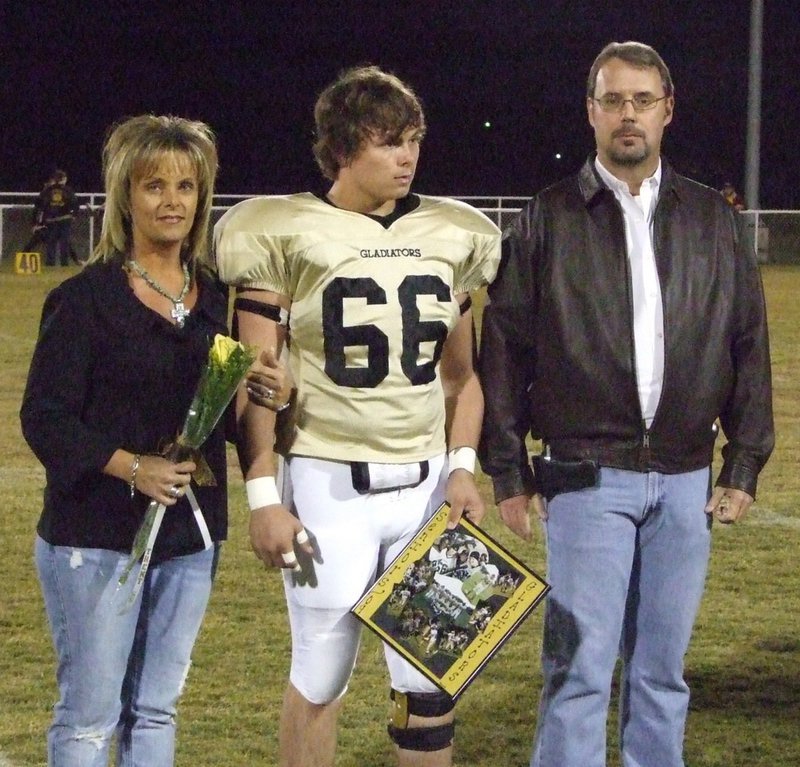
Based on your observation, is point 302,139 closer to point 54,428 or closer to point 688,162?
point 688,162

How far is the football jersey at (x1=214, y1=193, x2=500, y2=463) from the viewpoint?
3.07m

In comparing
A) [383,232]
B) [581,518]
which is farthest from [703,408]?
[383,232]

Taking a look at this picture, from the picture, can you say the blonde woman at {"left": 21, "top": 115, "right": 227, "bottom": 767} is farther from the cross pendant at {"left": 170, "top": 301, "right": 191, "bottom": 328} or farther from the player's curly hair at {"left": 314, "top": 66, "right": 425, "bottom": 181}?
the player's curly hair at {"left": 314, "top": 66, "right": 425, "bottom": 181}

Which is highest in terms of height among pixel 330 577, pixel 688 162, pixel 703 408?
pixel 703 408

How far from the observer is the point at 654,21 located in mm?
38594

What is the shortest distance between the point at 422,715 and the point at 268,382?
0.78m

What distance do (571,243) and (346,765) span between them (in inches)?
61.5

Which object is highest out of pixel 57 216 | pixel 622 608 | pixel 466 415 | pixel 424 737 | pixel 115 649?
pixel 466 415

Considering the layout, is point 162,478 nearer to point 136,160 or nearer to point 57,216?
point 136,160

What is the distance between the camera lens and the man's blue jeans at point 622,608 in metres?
3.23

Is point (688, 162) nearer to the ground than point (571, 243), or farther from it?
nearer to the ground

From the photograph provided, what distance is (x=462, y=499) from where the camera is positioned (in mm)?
3158

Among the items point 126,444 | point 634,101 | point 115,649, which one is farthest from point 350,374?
point 634,101

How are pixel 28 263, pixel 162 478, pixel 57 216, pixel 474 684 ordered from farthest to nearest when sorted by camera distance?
1. pixel 57 216
2. pixel 28 263
3. pixel 474 684
4. pixel 162 478
